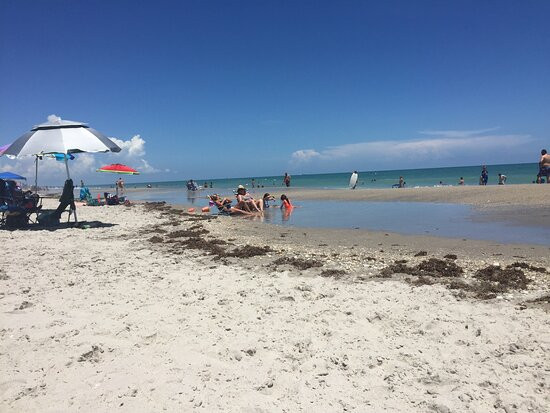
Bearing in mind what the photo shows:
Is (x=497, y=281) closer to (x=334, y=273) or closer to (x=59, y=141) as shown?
(x=334, y=273)

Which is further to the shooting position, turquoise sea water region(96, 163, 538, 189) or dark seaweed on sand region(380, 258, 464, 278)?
turquoise sea water region(96, 163, 538, 189)

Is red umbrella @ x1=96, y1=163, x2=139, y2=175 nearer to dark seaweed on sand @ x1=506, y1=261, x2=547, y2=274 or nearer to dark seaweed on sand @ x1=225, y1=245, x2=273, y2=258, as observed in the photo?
dark seaweed on sand @ x1=225, y1=245, x2=273, y2=258

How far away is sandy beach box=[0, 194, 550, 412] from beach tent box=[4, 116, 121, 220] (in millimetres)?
5004

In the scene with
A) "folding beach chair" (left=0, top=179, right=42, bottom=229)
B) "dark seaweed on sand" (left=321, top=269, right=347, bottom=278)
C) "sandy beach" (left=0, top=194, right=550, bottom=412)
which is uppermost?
"folding beach chair" (left=0, top=179, right=42, bottom=229)

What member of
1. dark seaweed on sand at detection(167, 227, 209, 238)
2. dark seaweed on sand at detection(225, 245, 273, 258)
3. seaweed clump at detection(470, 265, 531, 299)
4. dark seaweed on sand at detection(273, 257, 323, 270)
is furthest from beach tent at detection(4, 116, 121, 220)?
seaweed clump at detection(470, 265, 531, 299)

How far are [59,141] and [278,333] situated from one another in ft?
38.2

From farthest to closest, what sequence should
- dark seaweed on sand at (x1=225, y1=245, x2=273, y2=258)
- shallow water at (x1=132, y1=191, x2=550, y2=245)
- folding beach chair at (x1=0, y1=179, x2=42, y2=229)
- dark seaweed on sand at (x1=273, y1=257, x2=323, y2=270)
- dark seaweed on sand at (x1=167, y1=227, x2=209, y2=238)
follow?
folding beach chair at (x1=0, y1=179, x2=42, y2=229), dark seaweed on sand at (x1=167, y1=227, x2=209, y2=238), shallow water at (x1=132, y1=191, x2=550, y2=245), dark seaweed on sand at (x1=225, y1=245, x2=273, y2=258), dark seaweed on sand at (x1=273, y1=257, x2=323, y2=270)

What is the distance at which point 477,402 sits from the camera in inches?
130

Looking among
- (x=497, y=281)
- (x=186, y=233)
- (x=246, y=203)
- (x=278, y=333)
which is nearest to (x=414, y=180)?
(x=246, y=203)

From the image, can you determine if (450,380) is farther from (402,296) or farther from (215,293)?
(215,293)

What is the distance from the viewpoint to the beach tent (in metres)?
12.5

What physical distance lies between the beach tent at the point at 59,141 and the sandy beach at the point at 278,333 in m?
5.00

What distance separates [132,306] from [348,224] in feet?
35.3

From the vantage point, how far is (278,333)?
4742 mm
